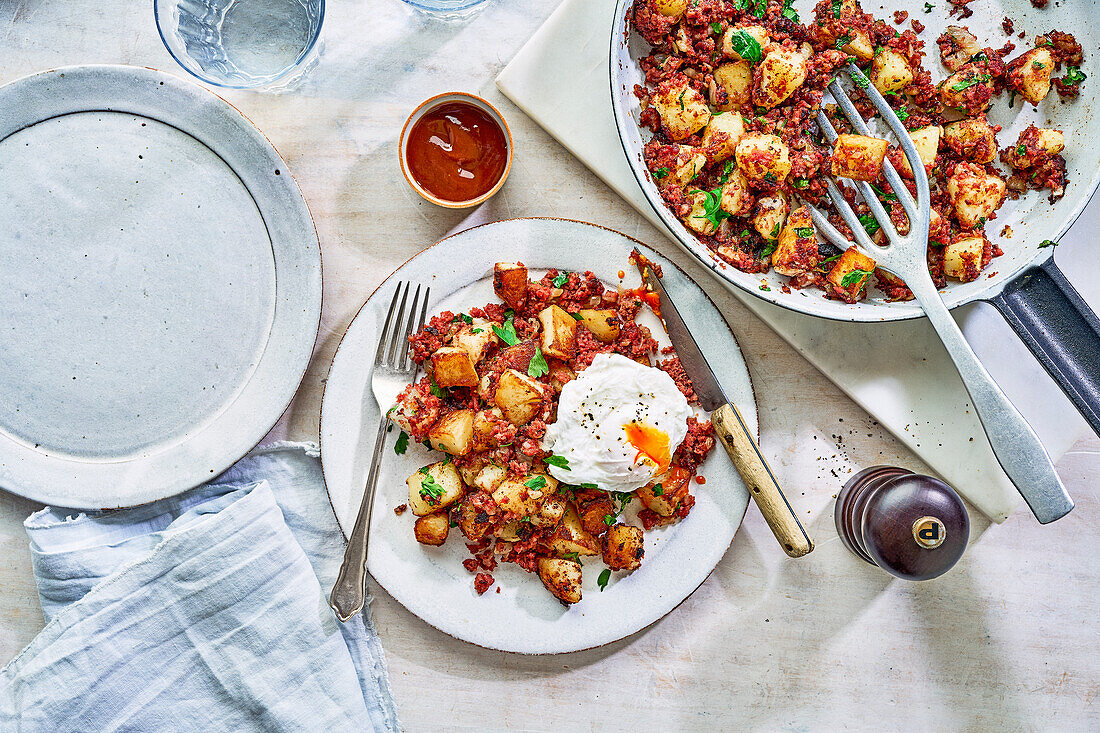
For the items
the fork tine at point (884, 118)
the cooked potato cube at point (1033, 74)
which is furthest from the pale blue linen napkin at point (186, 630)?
the cooked potato cube at point (1033, 74)

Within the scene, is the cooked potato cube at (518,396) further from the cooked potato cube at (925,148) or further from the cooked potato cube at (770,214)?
the cooked potato cube at (925,148)

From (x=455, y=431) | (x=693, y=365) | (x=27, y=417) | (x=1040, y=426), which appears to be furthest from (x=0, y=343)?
(x=1040, y=426)

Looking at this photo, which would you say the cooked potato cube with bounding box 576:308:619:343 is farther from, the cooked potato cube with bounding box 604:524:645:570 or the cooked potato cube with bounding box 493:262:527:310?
the cooked potato cube with bounding box 604:524:645:570

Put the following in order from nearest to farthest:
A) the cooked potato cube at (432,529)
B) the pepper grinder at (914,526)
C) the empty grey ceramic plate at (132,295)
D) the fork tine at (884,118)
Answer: the pepper grinder at (914,526) → the fork tine at (884,118) → the cooked potato cube at (432,529) → the empty grey ceramic plate at (132,295)

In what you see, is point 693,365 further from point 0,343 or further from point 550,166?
point 0,343

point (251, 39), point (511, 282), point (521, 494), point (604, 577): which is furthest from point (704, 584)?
point (251, 39)

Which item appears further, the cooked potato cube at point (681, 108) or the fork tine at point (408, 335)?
the fork tine at point (408, 335)

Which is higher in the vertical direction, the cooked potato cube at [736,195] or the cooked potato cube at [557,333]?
the cooked potato cube at [736,195]
